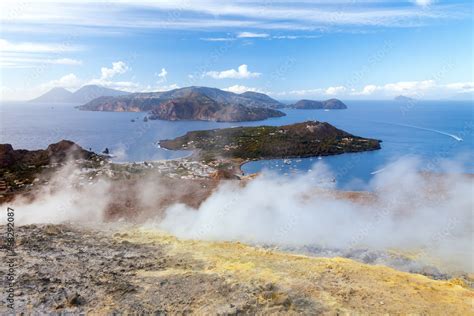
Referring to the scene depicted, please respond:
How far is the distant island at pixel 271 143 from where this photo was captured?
11094 cm

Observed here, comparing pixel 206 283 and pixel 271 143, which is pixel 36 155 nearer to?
pixel 206 283

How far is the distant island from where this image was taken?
364 ft

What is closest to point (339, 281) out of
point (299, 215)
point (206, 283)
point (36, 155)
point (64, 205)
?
point (206, 283)

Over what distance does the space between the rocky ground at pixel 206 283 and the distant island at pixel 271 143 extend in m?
75.9

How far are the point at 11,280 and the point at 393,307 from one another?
Answer: 19.8 meters

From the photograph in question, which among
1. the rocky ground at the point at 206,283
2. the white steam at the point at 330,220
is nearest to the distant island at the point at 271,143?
the white steam at the point at 330,220

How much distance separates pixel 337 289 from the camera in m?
20.2

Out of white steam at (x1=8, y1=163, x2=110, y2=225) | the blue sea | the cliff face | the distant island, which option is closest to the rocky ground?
white steam at (x1=8, y1=163, x2=110, y2=225)

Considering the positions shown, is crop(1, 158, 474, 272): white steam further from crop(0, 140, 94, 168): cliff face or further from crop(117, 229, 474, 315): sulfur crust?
crop(0, 140, 94, 168): cliff face

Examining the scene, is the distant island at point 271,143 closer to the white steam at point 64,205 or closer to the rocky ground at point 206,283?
the white steam at point 64,205

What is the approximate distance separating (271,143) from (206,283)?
10008 centimetres

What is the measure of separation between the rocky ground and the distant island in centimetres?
7591

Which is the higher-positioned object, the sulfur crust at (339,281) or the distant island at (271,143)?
the distant island at (271,143)

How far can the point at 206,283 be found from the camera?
2047cm
